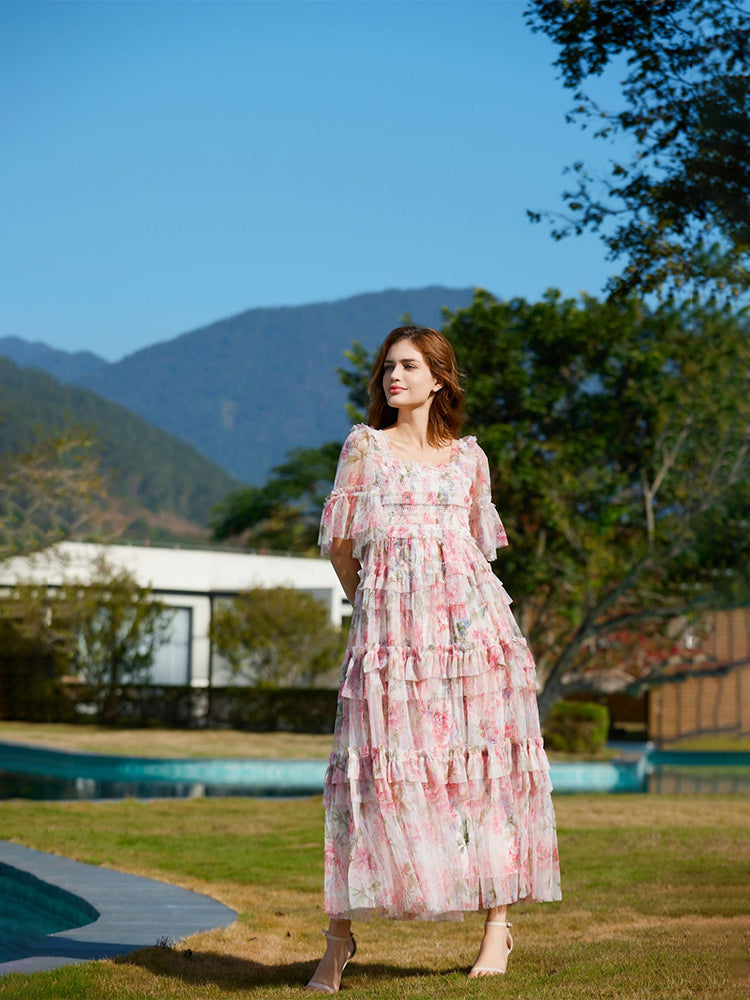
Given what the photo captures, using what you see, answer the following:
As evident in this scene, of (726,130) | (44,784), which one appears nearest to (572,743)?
(44,784)

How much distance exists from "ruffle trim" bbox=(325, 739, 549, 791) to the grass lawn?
1.69 feet

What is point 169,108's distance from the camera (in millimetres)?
131875

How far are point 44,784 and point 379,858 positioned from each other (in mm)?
10729

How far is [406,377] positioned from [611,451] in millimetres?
12701

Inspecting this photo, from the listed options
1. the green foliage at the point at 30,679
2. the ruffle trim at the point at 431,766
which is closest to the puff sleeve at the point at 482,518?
the ruffle trim at the point at 431,766

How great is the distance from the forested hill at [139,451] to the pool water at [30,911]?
94.6 metres

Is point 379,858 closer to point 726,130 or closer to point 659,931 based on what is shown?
point 659,931

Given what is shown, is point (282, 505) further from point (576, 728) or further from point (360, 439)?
point (360, 439)

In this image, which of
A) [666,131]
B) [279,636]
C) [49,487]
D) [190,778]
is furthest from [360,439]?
[279,636]

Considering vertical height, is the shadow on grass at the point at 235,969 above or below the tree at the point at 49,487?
below

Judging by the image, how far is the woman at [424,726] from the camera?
325 cm

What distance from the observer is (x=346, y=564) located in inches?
141

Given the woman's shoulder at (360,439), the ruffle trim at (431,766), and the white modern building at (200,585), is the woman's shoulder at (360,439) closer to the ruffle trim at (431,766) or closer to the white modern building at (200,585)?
the ruffle trim at (431,766)

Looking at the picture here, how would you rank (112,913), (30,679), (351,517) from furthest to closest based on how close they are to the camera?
(30,679) → (112,913) → (351,517)
